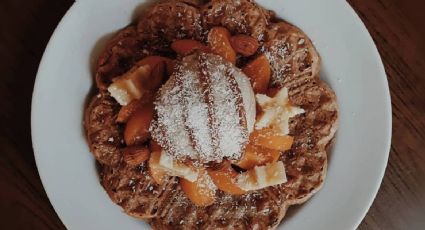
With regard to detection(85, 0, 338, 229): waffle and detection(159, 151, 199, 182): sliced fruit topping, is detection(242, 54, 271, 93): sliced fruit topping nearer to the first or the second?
detection(85, 0, 338, 229): waffle

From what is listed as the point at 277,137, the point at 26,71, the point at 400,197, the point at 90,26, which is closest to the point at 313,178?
the point at 277,137

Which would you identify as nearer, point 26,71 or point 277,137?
point 277,137

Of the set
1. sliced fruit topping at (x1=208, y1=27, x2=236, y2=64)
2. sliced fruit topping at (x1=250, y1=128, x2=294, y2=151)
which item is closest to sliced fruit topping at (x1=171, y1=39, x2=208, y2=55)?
sliced fruit topping at (x1=208, y1=27, x2=236, y2=64)

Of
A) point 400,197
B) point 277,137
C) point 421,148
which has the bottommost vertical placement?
point 400,197

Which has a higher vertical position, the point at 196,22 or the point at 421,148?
the point at 196,22

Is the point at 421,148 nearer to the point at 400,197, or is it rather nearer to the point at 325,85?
the point at 400,197

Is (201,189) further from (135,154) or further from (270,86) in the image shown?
(270,86)
